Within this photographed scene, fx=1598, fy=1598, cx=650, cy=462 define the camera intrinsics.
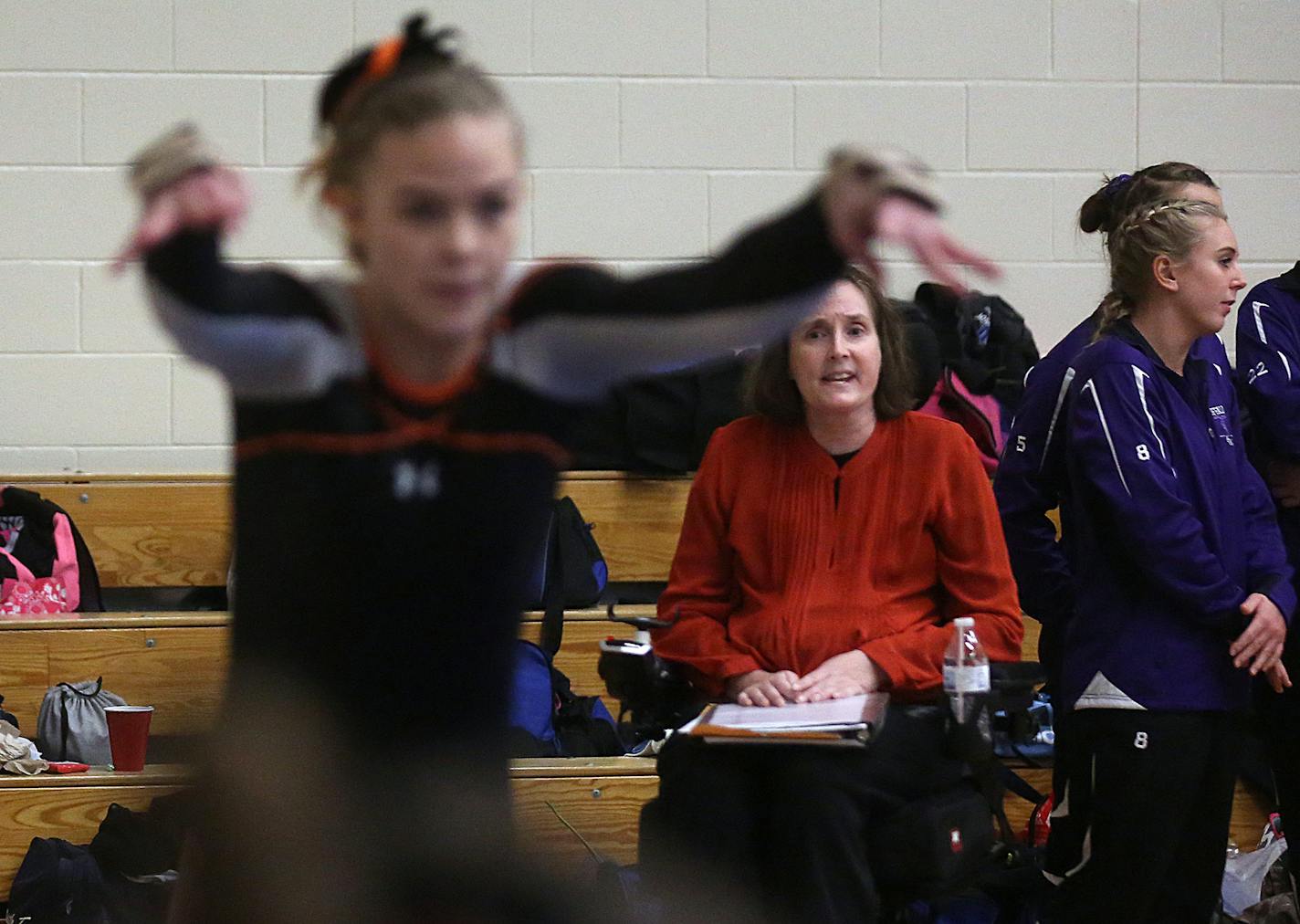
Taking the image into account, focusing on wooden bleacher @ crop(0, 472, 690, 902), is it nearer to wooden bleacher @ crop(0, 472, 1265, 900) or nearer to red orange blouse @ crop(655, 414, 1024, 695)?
wooden bleacher @ crop(0, 472, 1265, 900)

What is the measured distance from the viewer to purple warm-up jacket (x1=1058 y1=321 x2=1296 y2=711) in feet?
7.67

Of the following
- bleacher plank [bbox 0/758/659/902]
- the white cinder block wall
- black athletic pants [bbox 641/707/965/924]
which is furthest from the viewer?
the white cinder block wall

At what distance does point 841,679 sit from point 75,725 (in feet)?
5.49

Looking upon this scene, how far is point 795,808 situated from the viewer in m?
2.06

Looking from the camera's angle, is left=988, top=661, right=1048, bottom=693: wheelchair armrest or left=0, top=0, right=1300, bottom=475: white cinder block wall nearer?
left=988, top=661, right=1048, bottom=693: wheelchair armrest

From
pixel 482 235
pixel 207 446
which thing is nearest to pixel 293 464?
pixel 482 235

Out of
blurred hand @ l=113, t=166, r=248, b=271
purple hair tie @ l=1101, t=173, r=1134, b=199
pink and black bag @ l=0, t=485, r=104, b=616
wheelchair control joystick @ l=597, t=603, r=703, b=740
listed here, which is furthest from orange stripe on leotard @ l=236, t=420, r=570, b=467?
pink and black bag @ l=0, t=485, r=104, b=616

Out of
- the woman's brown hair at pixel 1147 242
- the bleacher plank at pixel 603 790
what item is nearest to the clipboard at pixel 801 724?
the bleacher plank at pixel 603 790

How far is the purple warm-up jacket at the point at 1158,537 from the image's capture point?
2.34 meters

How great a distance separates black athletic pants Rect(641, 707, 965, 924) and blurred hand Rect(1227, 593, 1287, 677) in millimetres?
488

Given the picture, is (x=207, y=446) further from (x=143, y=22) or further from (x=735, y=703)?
(x=735, y=703)

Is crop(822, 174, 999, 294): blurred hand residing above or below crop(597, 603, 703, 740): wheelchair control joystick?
above

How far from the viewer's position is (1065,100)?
4.08 m

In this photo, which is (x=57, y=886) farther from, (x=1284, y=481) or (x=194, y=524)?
(x=1284, y=481)
